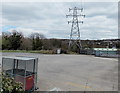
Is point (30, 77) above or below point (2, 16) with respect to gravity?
below

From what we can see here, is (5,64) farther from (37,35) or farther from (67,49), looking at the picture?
(37,35)

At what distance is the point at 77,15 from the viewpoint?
24.1m

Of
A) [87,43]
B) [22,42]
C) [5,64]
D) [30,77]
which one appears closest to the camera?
[30,77]

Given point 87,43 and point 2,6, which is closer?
point 2,6

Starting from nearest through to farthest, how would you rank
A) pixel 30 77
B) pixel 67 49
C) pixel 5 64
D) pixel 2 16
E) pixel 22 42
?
pixel 2 16 → pixel 30 77 → pixel 5 64 → pixel 67 49 → pixel 22 42

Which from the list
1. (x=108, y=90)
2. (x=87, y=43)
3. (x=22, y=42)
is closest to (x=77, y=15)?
(x=87, y=43)

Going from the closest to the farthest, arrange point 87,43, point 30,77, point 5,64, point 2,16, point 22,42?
point 2,16 → point 30,77 → point 5,64 → point 22,42 → point 87,43

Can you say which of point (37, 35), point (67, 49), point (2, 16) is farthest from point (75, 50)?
point (2, 16)

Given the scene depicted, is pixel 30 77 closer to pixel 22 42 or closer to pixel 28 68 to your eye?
pixel 28 68

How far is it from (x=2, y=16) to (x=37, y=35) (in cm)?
2548

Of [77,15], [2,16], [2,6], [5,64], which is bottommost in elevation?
[5,64]

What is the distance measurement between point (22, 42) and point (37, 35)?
406 centimetres

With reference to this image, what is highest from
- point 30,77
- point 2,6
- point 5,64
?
point 2,6

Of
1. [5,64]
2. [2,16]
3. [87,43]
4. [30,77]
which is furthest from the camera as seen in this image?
[87,43]
